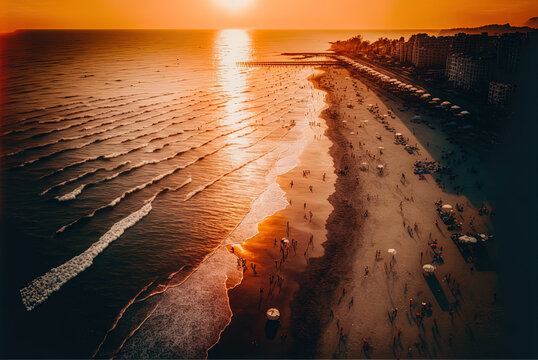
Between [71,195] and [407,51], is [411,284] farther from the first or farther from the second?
[407,51]

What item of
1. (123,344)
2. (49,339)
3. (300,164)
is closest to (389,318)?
(123,344)

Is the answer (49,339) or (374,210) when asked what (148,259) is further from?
(374,210)

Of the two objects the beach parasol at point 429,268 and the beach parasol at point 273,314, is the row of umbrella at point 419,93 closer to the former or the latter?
the beach parasol at point 429,268

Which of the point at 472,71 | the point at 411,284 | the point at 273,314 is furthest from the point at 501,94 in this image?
the point at 273,314

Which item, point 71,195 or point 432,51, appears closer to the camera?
point 71,195

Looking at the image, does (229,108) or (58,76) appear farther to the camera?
(58,76)

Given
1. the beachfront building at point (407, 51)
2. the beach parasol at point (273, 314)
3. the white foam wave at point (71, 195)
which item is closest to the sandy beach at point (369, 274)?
the beach parasol at point (273, 314)
